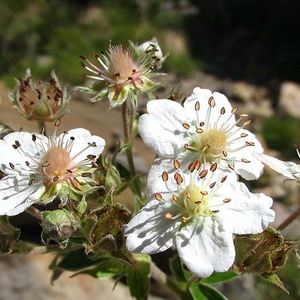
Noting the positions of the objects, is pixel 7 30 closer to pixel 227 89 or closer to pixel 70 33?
pixel 70 33

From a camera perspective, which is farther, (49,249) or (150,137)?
(49,249)

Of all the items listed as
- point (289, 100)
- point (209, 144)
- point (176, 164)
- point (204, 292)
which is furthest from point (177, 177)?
point (289, 100)

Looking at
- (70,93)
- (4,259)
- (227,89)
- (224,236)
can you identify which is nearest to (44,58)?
(227,89)

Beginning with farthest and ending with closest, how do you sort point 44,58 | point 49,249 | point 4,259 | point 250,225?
1. point 44,58
2. point 4,259
3. point 49,249
4. point 250,225

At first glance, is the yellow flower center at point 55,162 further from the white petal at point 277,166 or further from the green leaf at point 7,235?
the white petal at point 277,166

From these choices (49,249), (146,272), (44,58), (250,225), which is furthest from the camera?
(44,58)

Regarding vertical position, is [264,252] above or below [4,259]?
above

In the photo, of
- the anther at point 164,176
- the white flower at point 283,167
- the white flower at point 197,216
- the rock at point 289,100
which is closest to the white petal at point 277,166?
the white flower at point 283,167

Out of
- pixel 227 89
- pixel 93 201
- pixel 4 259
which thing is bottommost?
pixel 227 89
